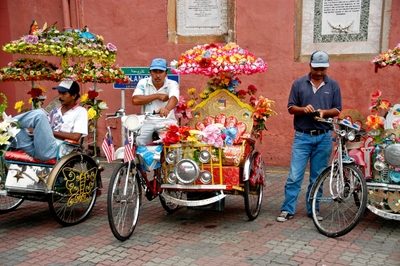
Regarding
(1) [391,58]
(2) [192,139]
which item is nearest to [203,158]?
(2) [192,139]

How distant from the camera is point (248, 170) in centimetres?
492

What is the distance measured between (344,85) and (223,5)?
2.81 m

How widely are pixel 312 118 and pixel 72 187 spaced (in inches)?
116

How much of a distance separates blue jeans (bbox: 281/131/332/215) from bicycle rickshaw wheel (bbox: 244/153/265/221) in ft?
1.23

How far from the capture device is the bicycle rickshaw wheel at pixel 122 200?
4359 mm

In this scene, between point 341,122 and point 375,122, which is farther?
point 375,122

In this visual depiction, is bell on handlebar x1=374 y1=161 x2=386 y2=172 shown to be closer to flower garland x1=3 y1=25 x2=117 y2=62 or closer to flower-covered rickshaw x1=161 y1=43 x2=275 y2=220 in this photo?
flower-covered rickshaw x1=161 y1=43 x2=275 y2=220

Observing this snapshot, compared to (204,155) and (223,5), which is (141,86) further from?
(223,5)

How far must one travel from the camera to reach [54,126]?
207 inches

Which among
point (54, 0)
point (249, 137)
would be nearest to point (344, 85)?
point (249, 137)

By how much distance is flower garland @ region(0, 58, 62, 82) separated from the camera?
5324mm

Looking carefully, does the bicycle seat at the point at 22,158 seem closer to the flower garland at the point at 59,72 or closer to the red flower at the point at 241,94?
the flower garland at the point at 59,72

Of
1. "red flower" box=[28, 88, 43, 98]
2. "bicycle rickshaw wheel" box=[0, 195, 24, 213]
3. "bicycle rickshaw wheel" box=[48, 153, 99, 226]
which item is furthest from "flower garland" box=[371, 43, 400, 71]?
"bicycle rickshaw wheel" box=[0, 195, 24, 213]

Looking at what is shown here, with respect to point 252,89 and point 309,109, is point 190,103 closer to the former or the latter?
point 252,89
